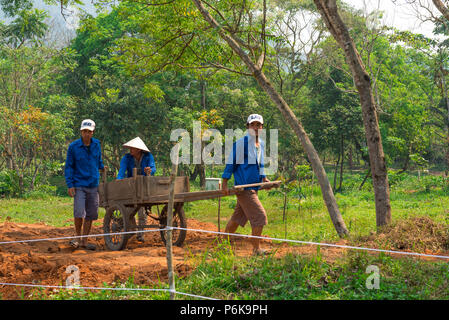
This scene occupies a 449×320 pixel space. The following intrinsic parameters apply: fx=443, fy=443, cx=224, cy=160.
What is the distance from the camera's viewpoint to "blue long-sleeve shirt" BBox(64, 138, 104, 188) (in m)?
6.75

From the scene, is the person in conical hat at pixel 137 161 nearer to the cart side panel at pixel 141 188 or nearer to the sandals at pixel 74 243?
the cart side panel at pixel 141 188

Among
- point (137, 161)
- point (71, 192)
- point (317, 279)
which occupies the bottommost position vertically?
point (317, 279)

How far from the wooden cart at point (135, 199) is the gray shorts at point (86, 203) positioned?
0.91 ft

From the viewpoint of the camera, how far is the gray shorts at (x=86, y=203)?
675 cm

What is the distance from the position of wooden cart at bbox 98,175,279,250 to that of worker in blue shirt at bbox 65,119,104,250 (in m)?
0.28

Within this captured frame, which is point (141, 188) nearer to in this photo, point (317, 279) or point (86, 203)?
point (86, 203)

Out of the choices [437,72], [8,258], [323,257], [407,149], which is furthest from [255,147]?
[407,149]

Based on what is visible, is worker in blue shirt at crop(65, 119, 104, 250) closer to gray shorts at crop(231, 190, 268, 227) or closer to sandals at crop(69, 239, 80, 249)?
sandals at crop(69, 239, 80, 249)

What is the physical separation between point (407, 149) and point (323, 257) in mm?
22172

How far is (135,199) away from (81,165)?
1.06 meters

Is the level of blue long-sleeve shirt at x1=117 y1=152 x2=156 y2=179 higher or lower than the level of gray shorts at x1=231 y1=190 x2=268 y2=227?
higher

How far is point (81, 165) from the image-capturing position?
6836 mm

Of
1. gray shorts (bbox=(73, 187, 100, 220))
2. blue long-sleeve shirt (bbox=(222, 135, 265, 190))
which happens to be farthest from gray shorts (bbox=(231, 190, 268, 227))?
gray shorts (bbox=(73, 187, 100, 220))

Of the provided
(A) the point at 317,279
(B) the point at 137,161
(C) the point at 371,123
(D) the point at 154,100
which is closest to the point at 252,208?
(A) the point at 317,279
